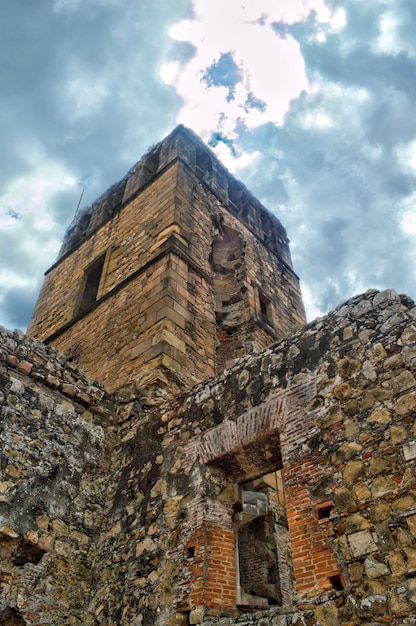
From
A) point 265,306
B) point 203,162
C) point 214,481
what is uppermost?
point 203,162

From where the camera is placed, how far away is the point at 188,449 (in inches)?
209

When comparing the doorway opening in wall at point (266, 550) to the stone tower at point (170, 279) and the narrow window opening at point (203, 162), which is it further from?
the narrow window opening at point (203, 162)

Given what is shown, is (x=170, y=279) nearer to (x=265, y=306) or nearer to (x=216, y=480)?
(x=265, y=306)

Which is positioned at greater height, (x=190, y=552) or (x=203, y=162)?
(x=203, y=162)

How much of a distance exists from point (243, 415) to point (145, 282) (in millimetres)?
4755

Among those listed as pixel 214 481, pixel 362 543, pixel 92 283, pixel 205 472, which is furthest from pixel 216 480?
pixel 92 283

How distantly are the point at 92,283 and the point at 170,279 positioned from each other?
15.0 ft

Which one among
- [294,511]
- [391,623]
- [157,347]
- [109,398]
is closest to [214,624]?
[294,511]

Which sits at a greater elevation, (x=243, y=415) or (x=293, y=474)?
(x=243, y=415)

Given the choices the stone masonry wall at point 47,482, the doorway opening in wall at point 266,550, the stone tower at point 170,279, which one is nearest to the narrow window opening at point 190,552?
the stone masonry wall at point 47,482

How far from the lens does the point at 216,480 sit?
4.96m

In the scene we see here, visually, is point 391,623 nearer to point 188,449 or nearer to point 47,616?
point 188,449

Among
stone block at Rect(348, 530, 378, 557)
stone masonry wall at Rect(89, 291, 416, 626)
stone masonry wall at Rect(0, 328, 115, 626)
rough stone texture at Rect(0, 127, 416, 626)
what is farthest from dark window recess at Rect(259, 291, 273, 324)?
stone block at Rect(348, 530, 378, 557)

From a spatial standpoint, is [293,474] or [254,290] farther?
[254,290]
